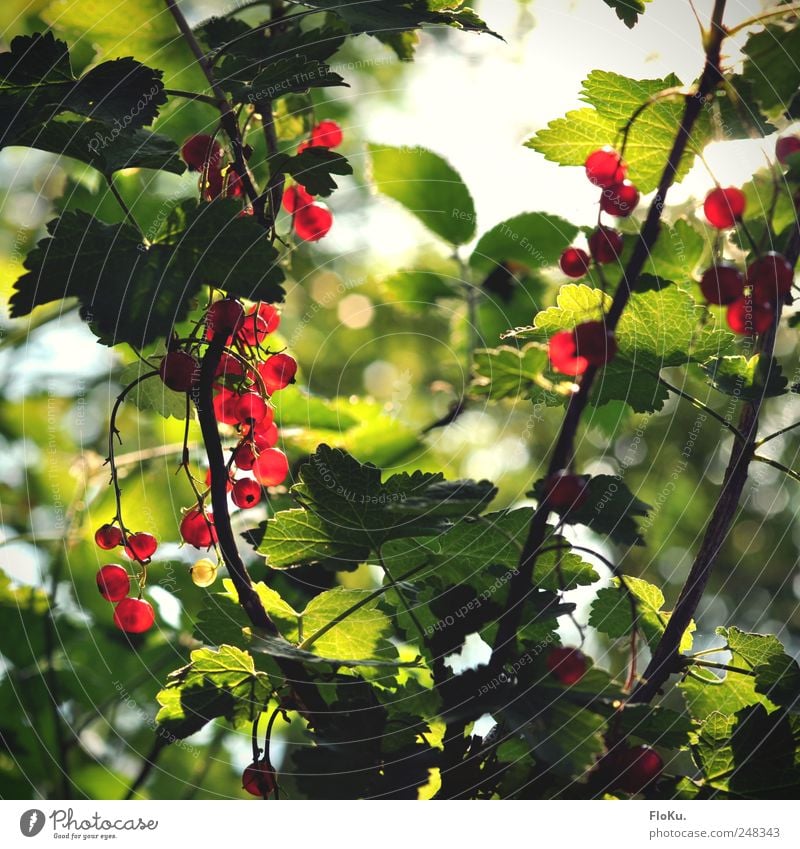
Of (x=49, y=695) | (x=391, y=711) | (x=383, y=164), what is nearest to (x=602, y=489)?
(x=391, y=711)

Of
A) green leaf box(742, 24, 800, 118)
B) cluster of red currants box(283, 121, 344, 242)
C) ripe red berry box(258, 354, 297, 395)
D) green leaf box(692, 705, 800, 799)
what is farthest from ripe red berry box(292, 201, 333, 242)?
green leaf box(692, 705, 800, 799)

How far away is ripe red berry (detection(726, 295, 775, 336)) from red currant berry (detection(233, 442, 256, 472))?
0.34m

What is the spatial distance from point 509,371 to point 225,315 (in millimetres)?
214

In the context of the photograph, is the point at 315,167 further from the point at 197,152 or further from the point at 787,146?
the point at 787,146

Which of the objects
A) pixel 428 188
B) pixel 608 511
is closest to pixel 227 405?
pixel 608 511

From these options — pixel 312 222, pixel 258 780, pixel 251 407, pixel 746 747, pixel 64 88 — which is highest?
pixel 64 88

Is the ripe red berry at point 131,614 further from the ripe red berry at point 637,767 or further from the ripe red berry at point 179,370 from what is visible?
the ripe red berry at point 637,767

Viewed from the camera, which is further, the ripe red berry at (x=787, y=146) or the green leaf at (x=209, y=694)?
the ripe red berry at (x=787, y=146)

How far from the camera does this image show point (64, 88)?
0.52 metres

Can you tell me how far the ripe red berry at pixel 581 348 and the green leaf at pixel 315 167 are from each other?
0.17 metres

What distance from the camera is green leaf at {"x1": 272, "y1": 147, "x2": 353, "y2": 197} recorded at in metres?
0.54

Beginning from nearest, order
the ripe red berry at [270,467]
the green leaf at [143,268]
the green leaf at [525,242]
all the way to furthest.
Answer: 1. the green leaf at [143,268]
2. the ripe red berry at [270,467]
3. the green leaf at [525,242]

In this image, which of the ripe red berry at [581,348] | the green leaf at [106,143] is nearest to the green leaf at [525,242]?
the ripe red berry at [581,348]

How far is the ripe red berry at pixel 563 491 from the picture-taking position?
0.51 meters
